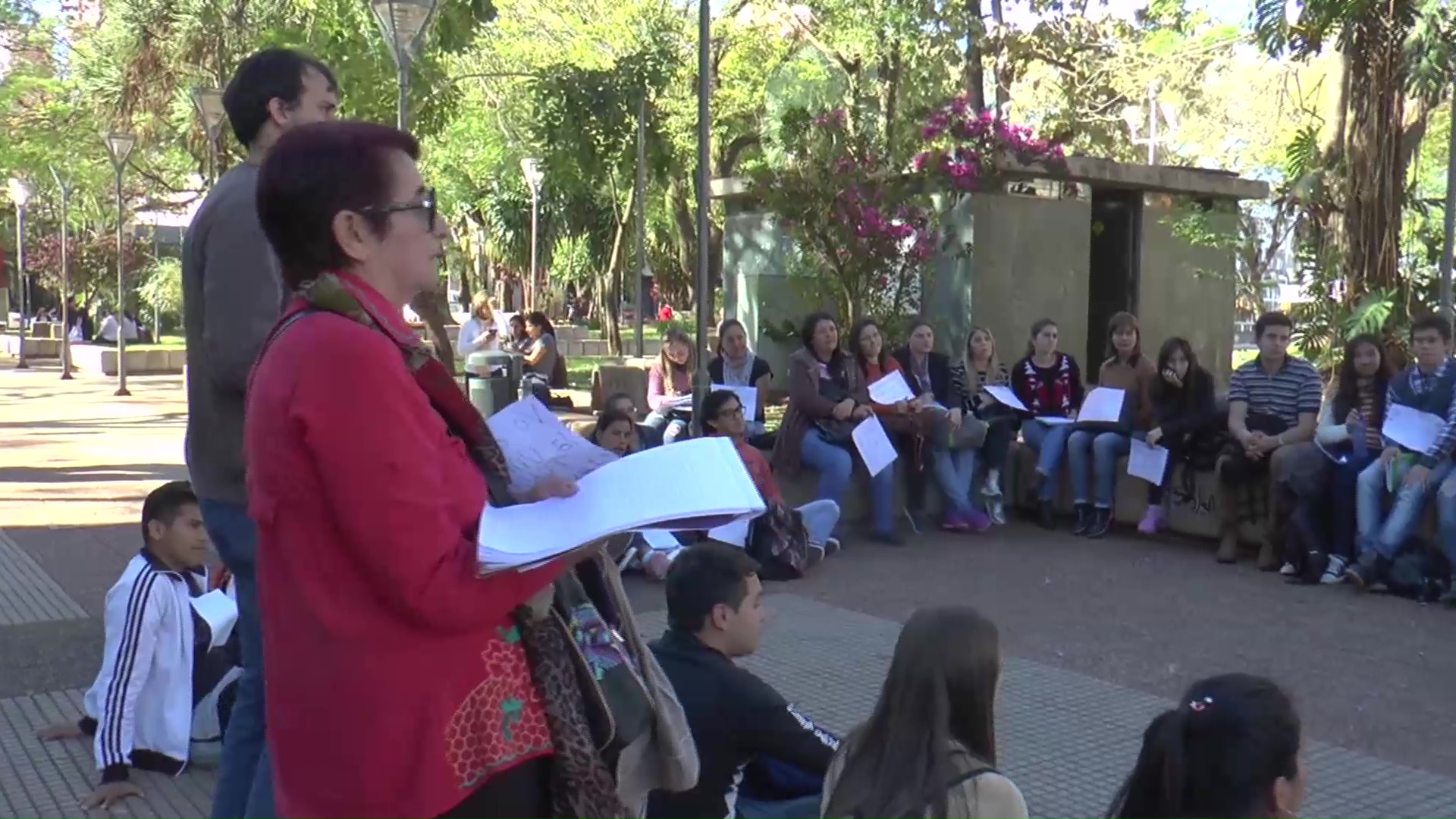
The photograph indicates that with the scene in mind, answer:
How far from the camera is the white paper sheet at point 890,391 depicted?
9922 mm

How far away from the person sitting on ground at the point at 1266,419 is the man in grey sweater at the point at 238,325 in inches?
279

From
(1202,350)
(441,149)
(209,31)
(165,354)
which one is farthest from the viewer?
(441,149)

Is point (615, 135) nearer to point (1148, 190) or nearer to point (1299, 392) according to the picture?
point (1148, 190)

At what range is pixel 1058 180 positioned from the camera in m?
15.2

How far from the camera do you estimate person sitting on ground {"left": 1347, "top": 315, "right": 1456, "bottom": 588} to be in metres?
7.86

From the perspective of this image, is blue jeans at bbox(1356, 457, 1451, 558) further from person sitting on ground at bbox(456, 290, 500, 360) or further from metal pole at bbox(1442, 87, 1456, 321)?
person sitting on ground at bbox(456, 290, 500, 360)

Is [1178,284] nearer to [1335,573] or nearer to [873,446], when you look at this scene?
[873,446]

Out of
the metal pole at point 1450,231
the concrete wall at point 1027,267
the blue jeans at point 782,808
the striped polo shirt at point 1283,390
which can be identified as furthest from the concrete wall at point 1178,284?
the blue jeans at point 782,808

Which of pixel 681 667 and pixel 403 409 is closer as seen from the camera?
pixel 403 409

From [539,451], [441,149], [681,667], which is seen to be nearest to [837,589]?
[681,667]

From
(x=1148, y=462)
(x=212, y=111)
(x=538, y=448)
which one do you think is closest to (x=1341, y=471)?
(x=1148, y=462)

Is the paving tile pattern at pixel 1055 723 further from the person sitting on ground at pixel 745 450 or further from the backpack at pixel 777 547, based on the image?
the person sitting on ground at pixel 745 450

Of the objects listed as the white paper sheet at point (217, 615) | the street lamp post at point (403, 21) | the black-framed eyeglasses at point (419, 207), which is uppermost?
the street lamp post at point (403, 21)

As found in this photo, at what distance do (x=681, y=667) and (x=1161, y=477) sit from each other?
267 inches
